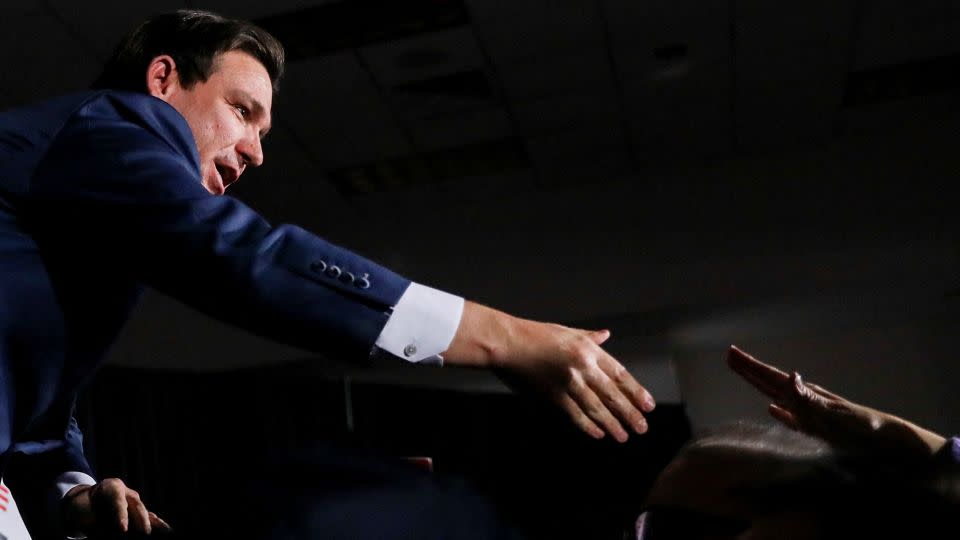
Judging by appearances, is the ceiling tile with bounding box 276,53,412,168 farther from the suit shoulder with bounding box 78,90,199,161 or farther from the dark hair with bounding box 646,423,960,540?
the dark hair with bounding box 646,423,960,540

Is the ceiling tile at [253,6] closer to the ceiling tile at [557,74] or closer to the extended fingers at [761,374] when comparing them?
the ceiling tile at [557,74]

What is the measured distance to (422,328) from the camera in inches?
37.2

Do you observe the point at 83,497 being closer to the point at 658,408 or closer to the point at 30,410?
the point at 30,410

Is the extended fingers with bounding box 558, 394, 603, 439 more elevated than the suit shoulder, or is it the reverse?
the suit shoulder

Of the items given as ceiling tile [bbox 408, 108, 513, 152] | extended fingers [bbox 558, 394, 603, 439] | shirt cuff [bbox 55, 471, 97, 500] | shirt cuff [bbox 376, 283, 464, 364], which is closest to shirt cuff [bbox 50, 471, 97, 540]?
shirt cuff [bbox 55, 471, 97, 500]

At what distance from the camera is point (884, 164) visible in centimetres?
567

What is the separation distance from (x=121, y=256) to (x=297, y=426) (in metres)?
5.50

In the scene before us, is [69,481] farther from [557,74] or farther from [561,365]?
[557,74]

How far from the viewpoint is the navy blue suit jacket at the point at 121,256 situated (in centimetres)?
94

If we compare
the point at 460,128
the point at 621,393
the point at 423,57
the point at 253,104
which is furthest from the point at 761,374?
the point at 460,128

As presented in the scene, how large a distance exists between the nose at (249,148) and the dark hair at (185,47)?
4.2 inches

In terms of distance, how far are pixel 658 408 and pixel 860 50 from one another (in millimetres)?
2710

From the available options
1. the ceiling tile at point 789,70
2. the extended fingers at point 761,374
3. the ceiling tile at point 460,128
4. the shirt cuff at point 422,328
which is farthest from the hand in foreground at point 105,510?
the ceiling tile at point 460,128

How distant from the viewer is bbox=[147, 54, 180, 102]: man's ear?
1.43 meters
